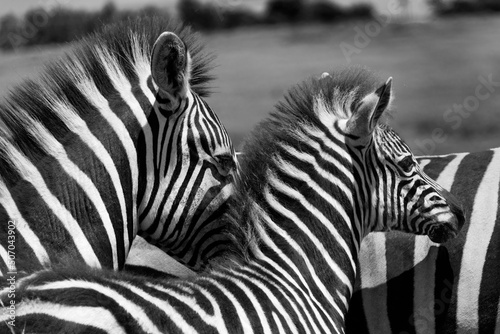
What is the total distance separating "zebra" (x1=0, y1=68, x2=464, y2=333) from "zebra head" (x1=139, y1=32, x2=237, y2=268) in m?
0.25

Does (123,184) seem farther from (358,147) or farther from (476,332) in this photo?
(476,332)

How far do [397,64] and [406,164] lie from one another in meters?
35.5

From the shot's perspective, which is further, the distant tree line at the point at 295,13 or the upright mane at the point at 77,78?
the distant tree line at the point at 295,13

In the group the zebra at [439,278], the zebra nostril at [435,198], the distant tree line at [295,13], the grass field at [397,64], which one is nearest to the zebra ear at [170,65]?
the zebra nostril at [435,198]

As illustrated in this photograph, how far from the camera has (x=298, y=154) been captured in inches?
179

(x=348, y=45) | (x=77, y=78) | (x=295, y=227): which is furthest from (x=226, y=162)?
(x=348, y=45)

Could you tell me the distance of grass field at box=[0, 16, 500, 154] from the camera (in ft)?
92.3

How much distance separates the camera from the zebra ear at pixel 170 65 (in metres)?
4.48

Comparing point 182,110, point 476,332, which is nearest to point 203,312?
point 182,110

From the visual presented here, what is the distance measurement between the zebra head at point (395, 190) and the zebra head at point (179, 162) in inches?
36.2

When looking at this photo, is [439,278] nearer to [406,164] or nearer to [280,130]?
[406,164]

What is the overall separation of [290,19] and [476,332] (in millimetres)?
39628

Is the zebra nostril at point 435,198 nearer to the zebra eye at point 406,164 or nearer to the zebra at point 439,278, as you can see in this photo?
the zebra eye at point 406,164

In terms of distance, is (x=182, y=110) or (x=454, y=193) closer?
(x=182, y=110)
